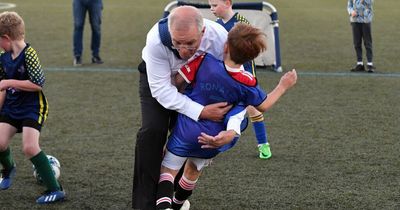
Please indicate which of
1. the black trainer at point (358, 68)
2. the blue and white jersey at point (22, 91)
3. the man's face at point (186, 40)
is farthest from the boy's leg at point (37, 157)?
the black trainer at point (358, 68)

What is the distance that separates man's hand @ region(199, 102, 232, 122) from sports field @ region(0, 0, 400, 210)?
111cm

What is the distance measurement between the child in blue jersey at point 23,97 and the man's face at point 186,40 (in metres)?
1.55

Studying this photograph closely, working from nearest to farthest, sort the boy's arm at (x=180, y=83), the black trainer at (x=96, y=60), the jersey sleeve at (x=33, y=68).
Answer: the boy's arm at (x=180, y=83)
the jersey sleeve at (x=33, y=68)
the black trainer at (x=96, y=60)

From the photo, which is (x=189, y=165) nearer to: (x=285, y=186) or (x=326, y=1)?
(x=285, y=186)

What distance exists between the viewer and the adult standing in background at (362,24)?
1170cm

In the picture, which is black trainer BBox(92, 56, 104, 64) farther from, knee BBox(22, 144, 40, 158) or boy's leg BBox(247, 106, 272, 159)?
knee BBox(22, 144, 40, 158)

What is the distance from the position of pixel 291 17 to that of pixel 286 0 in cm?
649

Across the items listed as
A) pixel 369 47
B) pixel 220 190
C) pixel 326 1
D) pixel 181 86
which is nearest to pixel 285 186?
pixel 220 190

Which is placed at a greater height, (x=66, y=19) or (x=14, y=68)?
(x=14, y=68)

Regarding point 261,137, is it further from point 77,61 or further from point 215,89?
point 77,61

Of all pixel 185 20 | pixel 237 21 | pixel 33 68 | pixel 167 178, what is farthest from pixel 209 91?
pixel 237 21

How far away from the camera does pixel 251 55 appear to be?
4297 mm

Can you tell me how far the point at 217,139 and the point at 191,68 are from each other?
497 mm

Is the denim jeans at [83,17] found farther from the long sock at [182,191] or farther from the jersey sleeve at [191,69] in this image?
the jersey sleeve at [191,69]
